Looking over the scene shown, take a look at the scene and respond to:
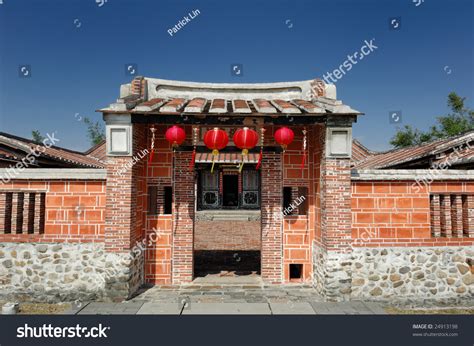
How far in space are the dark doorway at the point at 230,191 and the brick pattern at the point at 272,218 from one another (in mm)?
13676

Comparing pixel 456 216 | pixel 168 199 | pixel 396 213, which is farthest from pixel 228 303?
pixel 456 216

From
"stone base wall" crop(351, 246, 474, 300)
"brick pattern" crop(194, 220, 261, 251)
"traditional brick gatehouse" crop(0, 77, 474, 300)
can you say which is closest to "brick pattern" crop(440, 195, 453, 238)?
"traditional brick gatehouse" crop(0, 77, 474, 300)

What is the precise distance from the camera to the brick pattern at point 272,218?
23.0ft

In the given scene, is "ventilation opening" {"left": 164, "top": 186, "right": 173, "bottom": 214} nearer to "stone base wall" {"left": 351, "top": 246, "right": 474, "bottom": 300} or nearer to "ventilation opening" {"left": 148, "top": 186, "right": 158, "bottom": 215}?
"ventilation opening" {"left": 148, "top": 186, "right": 158, "bottom": 215}

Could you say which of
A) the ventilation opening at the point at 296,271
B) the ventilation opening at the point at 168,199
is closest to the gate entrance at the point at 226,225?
the ventilation opening at the point at 296,271

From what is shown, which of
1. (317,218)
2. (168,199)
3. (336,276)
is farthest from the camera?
(168,199)

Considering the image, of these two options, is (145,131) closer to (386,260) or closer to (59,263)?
(59,263)

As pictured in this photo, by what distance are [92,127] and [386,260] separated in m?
41.7

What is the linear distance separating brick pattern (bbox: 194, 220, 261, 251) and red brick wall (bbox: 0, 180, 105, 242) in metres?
5.39

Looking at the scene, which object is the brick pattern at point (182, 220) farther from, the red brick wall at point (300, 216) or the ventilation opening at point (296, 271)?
the ventilation opening at point (296, 271)

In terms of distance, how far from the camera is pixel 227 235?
13867 millimetres

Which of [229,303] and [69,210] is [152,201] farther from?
[229,303]

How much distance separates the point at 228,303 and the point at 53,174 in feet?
14.7

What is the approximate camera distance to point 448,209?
246 inches
